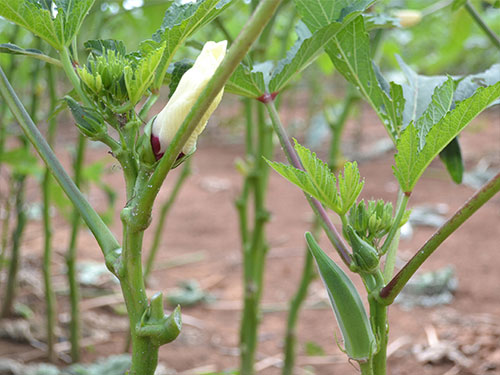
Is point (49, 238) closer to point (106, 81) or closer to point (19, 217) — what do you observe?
point (19, 217)

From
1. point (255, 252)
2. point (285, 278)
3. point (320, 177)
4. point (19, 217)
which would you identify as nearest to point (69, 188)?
point (320, 177)

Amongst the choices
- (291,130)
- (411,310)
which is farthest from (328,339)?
(291,130)

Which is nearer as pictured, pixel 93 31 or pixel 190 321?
pixel 93 31

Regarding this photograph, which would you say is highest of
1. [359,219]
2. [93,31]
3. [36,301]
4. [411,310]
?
[93,31]

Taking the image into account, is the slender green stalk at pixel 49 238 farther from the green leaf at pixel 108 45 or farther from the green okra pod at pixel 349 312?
the green okra pod at pixel 349 312

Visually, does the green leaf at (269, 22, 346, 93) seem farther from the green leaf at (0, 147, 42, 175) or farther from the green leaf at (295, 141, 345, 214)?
the green leaf at (0, 147, 42, 175)

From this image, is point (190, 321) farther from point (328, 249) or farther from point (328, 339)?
point (328, 249)

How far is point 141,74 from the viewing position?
14.2 inches

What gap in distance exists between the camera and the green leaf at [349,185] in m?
0.37

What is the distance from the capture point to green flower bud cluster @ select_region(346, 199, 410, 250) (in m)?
0.39

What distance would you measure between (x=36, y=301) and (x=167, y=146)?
1450mm

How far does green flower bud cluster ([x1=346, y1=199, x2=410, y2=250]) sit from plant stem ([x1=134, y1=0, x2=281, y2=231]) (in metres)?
0.14

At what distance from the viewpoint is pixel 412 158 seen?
376 mm

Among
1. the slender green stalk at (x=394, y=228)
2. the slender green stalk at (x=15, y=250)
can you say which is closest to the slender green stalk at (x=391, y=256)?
the slender green stalk at (x=394, y=228)
